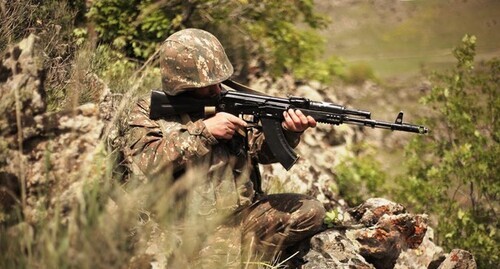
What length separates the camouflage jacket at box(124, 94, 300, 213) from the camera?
4.78 metres

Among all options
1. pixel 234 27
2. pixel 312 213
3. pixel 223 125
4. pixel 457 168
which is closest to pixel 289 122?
pixel 223 125

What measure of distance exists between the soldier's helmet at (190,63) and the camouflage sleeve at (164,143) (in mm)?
296

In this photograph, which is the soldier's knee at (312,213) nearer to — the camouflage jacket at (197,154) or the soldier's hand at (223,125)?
the camouflage jacket at (197,154)

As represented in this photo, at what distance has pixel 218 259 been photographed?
435 cm

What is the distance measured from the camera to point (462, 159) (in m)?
10.2

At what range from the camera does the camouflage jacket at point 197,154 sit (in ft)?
15.7

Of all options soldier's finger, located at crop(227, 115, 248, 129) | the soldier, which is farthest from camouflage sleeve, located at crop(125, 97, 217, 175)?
soldier's finger, located at crop(227, 115, 248, 129)

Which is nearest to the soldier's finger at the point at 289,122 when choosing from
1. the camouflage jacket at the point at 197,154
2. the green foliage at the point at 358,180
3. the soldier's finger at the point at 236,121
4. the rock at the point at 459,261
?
the camouflage jacket at the point at 197,154

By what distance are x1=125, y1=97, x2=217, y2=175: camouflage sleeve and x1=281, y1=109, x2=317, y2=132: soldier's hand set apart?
63 centimetres

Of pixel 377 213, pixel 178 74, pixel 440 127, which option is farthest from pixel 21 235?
pixel 440 127

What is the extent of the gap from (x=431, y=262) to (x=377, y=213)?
935 millimetres

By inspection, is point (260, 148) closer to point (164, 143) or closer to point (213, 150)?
point (213, 150)

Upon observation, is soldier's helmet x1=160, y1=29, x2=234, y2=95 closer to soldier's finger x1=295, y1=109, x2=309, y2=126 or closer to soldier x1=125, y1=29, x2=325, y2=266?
soldier x1=125, y1=29, x2=325, y2=266

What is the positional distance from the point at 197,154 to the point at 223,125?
300 mm
